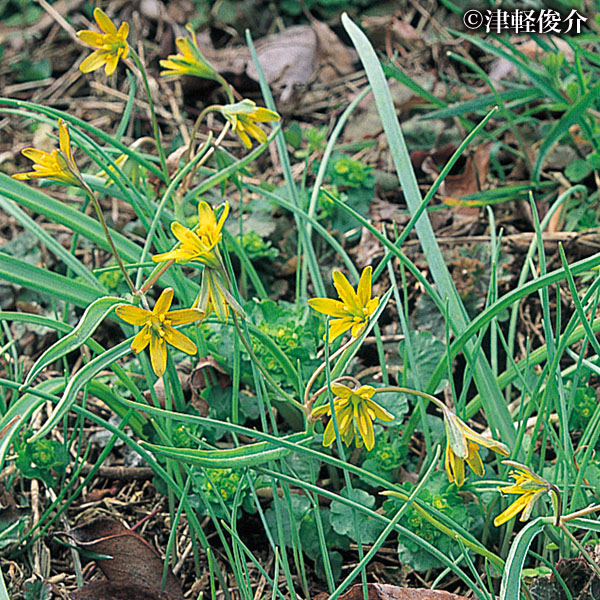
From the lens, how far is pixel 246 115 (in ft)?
3.66

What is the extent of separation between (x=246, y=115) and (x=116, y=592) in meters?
0.76

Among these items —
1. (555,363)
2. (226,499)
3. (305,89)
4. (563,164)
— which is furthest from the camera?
(305,89)

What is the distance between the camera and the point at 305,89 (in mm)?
2246

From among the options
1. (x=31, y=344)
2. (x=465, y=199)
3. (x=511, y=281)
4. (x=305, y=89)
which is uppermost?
(x=305, y=89)

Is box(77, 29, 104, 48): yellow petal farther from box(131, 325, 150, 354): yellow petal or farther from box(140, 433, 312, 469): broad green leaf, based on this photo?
box(140, 433, 312, 469): broad green leaf

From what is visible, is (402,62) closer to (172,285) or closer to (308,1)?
(308,1)

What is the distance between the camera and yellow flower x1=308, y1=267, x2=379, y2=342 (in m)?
0.81

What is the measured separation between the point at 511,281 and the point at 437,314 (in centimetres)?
22

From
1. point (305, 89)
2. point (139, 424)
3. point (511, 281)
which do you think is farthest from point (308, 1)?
point (139, 424)

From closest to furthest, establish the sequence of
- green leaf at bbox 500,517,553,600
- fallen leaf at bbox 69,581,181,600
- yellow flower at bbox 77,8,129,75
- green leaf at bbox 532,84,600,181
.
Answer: green leaf at bbox 500,517,553,600 < fallen leaf at bbox 69,581,181,600 < yellow flower at bbox 77,8,129,75 < green leaf at bbox 532,84,600,181

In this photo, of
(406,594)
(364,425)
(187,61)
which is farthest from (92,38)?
(406,594)

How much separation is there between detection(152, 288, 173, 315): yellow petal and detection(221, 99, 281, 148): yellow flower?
0.42m

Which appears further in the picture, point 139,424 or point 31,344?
point 31,344

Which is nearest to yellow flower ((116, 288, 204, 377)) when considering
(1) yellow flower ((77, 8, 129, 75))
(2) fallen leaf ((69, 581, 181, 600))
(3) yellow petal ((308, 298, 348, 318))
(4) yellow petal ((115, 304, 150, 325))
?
(4) yellow petal ((115, 304, 150, 325))
